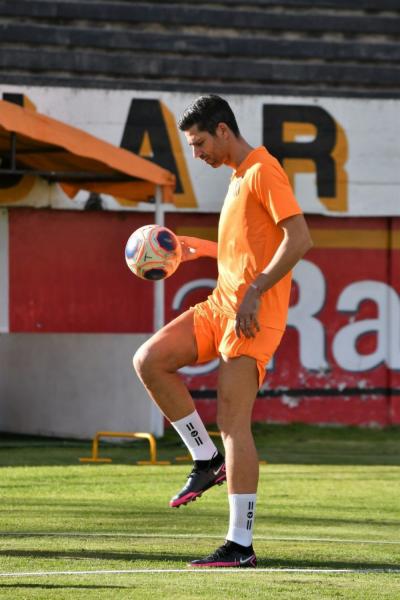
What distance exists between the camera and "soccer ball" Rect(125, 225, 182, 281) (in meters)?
7.85

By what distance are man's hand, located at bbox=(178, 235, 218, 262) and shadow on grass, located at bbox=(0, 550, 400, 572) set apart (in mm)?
1526

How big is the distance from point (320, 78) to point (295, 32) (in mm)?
679

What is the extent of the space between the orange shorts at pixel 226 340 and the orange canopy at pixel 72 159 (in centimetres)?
811

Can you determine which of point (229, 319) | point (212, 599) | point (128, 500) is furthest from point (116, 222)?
point (212, 599)

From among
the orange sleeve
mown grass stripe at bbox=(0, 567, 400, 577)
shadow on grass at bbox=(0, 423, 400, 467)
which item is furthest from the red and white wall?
mown grass stripe at bbox=(0, 567, 400, 577)

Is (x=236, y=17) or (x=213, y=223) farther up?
(x=236, y=17)

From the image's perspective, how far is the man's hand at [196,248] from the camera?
787 cm

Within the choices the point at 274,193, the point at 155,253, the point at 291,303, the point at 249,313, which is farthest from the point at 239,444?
the point at 291,303

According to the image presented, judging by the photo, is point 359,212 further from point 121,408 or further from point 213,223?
point 121,408

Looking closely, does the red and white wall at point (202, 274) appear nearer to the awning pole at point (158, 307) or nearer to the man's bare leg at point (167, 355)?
the awning pole at point (158, 307)

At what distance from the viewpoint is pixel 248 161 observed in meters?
7.13

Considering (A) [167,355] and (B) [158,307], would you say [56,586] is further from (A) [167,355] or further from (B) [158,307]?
(B) [158,307]

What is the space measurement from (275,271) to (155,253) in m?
1.12

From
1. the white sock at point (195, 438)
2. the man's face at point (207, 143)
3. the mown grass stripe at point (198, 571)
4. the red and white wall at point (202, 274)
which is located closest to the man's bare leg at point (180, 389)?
the white sock at point (195, 438)
